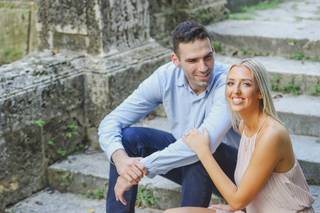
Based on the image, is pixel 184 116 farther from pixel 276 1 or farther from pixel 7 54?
pixel 276 1

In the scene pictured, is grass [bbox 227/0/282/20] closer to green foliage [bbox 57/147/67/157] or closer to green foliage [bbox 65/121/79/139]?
green foliage [bbox 65/121/79/139]

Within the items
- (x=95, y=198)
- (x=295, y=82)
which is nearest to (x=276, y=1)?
(x=295, y=82)

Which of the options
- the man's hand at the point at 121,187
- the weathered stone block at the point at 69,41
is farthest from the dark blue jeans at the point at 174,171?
the weathered stone block at the point at 69,41

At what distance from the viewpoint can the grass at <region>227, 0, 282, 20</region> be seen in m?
6.76

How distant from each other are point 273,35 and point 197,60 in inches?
90.8

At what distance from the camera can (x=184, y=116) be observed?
3.92 metres

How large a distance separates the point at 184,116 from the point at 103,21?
1216 mm

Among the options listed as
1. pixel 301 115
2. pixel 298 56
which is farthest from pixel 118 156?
pixel 298 56

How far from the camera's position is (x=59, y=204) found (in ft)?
15.0

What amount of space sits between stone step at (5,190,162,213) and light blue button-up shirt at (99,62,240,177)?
0.70 m

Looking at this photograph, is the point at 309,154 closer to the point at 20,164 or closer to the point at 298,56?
the point at 298,56

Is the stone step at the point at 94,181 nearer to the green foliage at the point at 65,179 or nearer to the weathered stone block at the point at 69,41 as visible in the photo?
the green foliage at the point at 65,179

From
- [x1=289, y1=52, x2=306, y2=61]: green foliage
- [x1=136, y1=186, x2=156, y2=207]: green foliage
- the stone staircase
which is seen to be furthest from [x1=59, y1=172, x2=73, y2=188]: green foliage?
[x1=289, y1=52, x2=306, y2=61]: green foliage

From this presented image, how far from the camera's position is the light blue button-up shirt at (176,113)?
3621 mm
